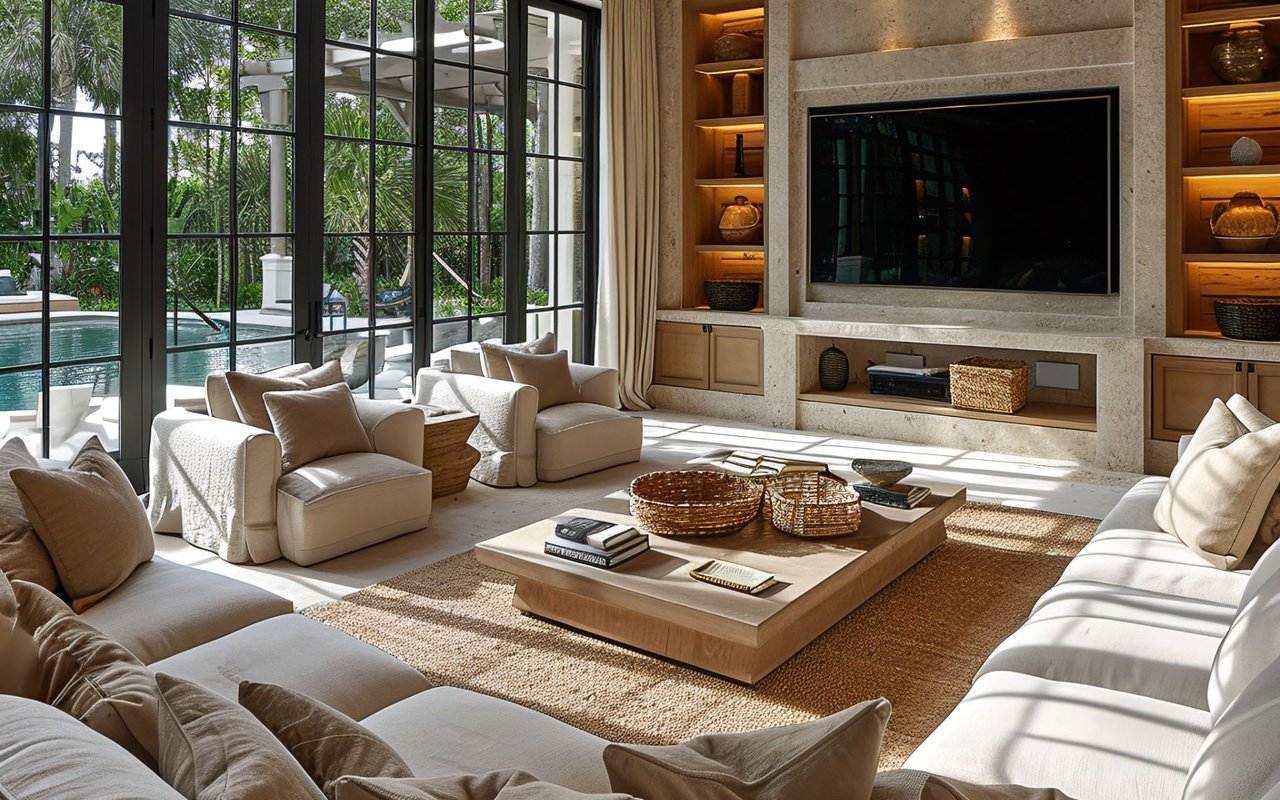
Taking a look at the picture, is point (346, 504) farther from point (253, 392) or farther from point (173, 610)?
point (173, 610)

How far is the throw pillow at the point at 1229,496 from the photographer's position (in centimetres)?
300

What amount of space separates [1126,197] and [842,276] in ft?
6.19

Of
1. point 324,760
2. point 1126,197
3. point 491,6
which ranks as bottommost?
point 324,760

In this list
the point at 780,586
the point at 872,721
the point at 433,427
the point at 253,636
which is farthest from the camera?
the point at 433,427

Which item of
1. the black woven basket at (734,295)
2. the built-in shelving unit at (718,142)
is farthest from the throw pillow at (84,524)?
the built-in shelving unit at (718,142)

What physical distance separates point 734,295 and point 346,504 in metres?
4.10

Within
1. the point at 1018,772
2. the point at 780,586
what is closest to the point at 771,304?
the point at 780,586

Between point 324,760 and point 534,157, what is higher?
point 534,157

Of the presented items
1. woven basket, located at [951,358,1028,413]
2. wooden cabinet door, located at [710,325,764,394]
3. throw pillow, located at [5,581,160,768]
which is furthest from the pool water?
woven basket, located at [951,358,1028,413]

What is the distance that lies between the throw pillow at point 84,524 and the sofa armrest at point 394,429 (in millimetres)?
1973

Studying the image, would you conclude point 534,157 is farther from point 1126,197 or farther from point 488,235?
point 1126,197

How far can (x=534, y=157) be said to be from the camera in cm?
727

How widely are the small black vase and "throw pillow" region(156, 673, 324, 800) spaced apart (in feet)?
20.7

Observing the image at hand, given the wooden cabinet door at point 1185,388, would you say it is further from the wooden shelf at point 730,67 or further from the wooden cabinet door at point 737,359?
the wooden shelf at point 730,67
